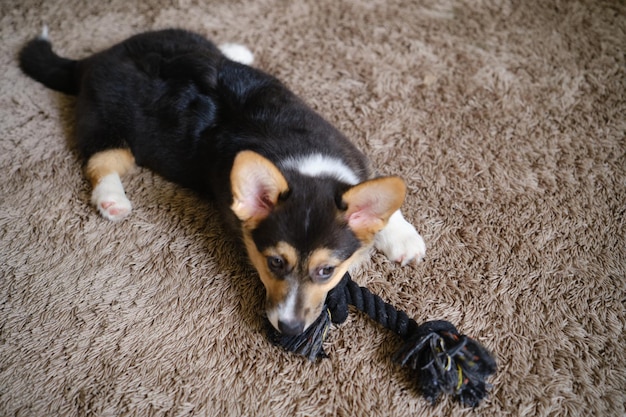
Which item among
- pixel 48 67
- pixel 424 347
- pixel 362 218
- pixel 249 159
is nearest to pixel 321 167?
pixel 362 218

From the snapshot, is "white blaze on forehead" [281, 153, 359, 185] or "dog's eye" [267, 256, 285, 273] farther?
"white blaze on forehead" [281, 153, 359, 185]

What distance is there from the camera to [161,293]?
223cm

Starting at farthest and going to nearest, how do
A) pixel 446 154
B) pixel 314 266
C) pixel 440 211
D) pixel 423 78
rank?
pixel 423 78 → pixel 446 154 → pixel 440 211 → pixel 314 266

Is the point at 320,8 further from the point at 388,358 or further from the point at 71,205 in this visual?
the point at 388,358

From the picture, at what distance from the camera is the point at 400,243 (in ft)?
7.38

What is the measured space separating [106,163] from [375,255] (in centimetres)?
145

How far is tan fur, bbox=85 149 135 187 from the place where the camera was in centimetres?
250

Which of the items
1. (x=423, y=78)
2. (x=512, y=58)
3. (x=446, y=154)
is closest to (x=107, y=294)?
(x=446, y=154)

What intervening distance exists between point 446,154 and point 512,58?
40.3 inches

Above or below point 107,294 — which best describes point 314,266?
above

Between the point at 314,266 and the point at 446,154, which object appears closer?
the point at 314,266

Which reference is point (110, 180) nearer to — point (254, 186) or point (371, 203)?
point (254, 186)

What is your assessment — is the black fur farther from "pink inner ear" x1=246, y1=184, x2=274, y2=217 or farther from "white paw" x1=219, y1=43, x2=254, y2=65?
"white paw" x1=219, y1=43, x2=254, y2=65

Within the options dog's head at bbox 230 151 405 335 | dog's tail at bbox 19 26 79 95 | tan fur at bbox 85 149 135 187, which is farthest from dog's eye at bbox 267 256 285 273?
dog's tail at bbox 19 26 79 95
